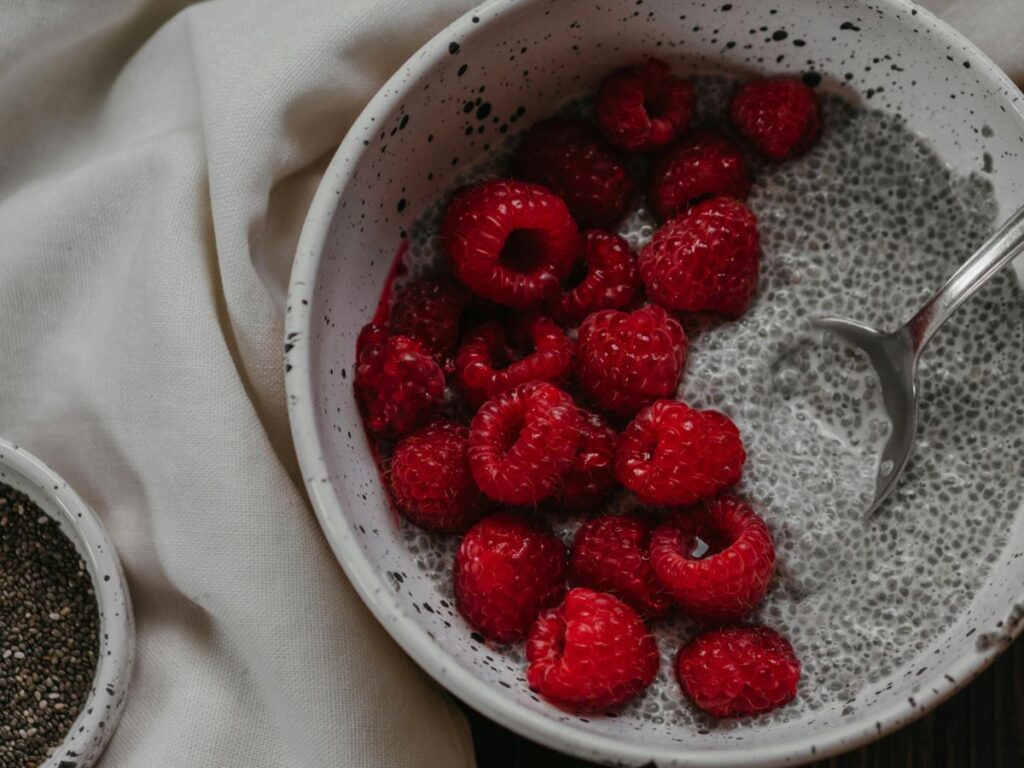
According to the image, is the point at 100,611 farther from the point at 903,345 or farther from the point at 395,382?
the point at 903,345

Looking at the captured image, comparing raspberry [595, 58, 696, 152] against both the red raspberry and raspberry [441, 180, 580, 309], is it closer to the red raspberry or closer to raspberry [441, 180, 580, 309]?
raspberry [441, 180, 580, 309]

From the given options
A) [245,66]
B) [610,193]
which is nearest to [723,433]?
[610,193]

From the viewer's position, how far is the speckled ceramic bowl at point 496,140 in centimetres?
86

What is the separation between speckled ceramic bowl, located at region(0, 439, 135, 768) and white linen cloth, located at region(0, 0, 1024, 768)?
35 millimetres

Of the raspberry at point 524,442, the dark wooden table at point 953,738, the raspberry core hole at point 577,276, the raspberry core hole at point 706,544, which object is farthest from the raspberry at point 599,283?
the dark wooden table at point 953,738

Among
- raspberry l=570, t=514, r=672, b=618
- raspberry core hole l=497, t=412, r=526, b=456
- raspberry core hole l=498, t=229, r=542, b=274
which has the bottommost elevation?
raspberry l=570, t=514, r=672, b=618

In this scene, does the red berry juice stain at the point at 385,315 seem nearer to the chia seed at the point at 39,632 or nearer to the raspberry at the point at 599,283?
the raspberry at the point at 599,283

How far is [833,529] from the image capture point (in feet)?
3.29

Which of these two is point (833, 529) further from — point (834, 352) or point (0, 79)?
point (0, 79)

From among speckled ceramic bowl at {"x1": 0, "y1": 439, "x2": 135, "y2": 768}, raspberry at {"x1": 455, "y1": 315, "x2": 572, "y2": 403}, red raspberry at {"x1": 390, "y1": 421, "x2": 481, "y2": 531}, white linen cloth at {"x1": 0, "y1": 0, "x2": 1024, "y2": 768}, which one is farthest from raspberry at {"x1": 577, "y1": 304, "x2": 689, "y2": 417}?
speckled ceramic bowl at {"x1": 0, "y1": 439, "x2": 135, "y2": 768}

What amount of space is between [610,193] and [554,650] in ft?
1.35

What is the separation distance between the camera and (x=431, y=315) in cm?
100

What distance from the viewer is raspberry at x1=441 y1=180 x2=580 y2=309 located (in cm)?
97

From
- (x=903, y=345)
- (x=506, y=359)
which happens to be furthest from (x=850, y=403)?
(x=506, y=359)
